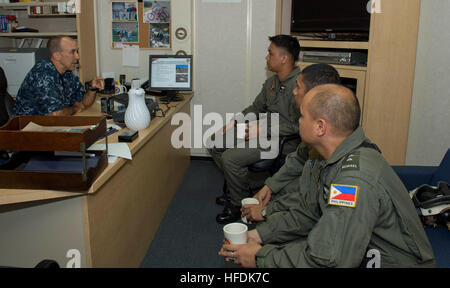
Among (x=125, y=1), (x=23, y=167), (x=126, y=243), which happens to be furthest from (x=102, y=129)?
(x=125, y=1)

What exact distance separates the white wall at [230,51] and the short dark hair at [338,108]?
2.78 m

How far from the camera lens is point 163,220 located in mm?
2980

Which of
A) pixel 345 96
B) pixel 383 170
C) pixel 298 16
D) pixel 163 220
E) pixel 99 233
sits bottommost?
pixel 163 220

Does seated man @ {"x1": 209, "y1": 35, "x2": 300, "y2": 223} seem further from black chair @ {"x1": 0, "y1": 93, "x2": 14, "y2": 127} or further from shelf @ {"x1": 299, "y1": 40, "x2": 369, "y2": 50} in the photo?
black chair @ {"x1": 0, "y1": 93, "x2": 14, "y2": 127}

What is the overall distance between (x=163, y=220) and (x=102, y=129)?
5.02 feet

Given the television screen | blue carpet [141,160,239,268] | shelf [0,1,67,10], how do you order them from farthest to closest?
shelf [0,1,67,10]
the television screen
blue carpet [141,160,239,268]

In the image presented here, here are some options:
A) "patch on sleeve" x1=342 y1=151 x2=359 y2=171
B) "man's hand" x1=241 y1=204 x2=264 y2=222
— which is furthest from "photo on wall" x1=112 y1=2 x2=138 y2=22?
"patch on sleeve" x1=342 y1=151 x2=359 y2=171

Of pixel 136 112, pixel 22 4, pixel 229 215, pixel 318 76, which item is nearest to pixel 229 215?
pixel 229 215

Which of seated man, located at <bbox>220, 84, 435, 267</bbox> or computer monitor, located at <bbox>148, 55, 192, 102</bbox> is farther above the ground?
computer monitor, located at <bbox>148, 55, 192, 102</bbox>

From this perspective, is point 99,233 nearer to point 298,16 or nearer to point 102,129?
point 102,129

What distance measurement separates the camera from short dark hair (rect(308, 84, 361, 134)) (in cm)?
129

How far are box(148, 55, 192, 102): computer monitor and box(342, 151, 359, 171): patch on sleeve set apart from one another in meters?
2.60

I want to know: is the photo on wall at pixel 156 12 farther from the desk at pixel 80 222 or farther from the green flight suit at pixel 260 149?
the desk at pixel 80 222

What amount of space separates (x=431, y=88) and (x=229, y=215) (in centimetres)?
166
